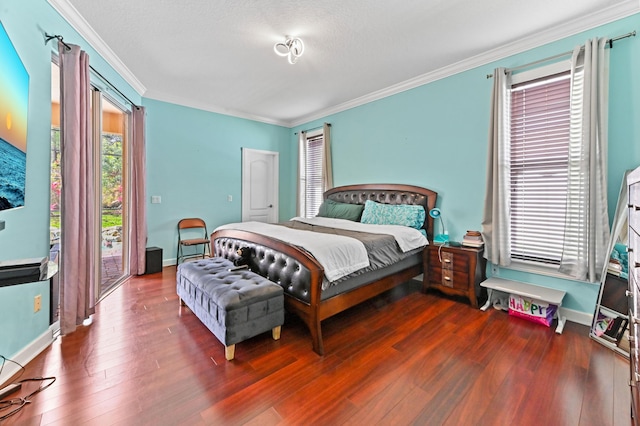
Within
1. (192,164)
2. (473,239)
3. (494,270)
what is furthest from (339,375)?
(192,164)

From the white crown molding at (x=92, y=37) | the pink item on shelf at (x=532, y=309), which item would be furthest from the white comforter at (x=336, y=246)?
the white crown molding at (x=92, y=37)

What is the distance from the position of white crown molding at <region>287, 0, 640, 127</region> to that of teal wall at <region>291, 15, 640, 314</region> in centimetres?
5

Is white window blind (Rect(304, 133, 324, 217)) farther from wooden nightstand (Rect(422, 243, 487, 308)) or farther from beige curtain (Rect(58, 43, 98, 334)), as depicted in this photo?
beige curtain (Rect(58, 43, 98, 334))

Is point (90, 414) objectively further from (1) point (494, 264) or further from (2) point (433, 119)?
(2) point (433, 119)

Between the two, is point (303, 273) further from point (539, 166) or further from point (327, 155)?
point (327, 155)

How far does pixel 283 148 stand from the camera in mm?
5828

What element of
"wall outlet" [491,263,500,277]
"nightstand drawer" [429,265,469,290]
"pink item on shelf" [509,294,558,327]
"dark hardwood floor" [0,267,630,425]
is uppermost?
"wall outlet" [491,263,500,277]

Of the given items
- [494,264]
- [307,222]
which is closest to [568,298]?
[494,264]

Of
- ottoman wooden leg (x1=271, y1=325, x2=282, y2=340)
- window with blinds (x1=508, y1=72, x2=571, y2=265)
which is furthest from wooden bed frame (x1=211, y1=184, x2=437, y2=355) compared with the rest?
window with blinds (x1=508, y1=72, x2=571, y2=265)

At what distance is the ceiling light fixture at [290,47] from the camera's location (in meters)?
2.72

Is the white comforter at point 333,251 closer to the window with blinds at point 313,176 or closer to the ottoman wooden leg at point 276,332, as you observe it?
the ottoman wooden leg at point 276,332

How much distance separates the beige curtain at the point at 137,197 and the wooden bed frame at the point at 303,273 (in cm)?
118

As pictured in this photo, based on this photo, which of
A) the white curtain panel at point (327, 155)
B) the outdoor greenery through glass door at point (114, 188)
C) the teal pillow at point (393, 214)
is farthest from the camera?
the white curtain panel at point (327, 155)

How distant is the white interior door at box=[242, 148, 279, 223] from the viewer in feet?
17.3
